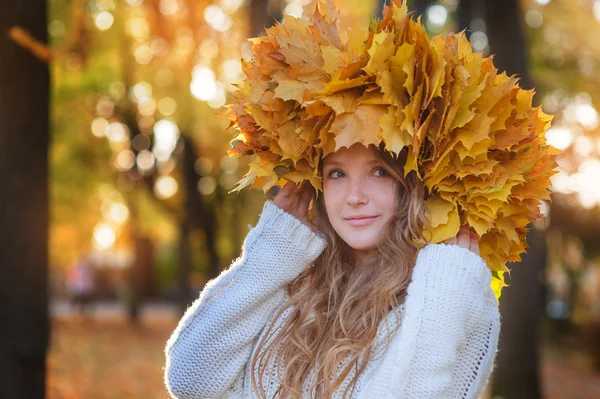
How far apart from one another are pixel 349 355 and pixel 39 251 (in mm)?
4194

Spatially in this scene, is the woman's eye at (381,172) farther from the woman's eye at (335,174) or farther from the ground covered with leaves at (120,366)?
the ground covered with leaves at (120,366)

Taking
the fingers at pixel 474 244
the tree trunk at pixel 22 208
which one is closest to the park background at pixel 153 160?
the tree trunk at pixel 22 208

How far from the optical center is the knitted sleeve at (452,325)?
2.69 metres

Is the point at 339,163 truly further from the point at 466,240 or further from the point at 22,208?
the point at 22,208

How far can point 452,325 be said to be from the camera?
2707 mm

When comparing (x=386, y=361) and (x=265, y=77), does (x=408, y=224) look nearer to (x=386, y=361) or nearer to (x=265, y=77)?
(x=386, y=361)

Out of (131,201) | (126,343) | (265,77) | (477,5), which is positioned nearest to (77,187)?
(131,201)

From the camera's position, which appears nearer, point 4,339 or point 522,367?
point 4,339

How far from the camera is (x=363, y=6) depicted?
11.7m

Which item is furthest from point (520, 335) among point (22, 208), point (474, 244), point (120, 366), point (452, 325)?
point (120, 366)

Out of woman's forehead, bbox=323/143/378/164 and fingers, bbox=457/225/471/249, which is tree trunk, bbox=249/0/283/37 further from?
fingers, bbox=457/225/471/249

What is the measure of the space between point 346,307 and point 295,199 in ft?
1.92

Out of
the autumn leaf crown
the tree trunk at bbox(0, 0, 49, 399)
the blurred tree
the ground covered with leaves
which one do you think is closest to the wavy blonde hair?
the autumn leaf crown

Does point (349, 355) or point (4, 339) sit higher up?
point (349, 355)
